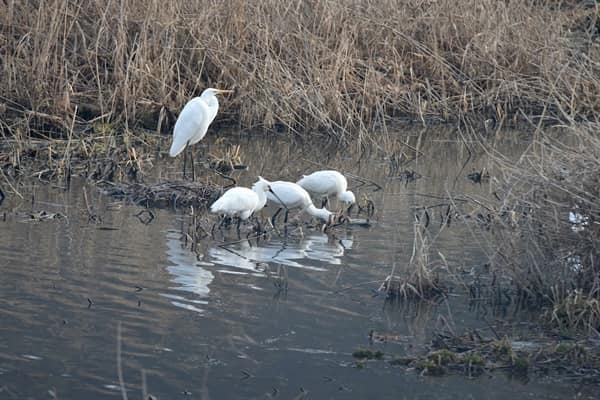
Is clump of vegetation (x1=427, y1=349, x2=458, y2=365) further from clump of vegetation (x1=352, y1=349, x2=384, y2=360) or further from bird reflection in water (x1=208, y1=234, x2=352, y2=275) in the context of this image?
bird reflection in water (x1=208, y1=234, x2=352, y2=275)

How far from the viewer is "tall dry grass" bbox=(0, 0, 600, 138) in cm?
1164

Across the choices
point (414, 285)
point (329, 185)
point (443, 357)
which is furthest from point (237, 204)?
point (443, 357)

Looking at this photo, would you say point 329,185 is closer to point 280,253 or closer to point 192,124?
point 280,253

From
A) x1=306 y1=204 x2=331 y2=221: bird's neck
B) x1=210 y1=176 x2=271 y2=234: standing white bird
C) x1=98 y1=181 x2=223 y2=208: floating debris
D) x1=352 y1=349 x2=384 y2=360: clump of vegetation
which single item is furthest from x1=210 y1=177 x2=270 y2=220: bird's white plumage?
x1=352 y1=349 x2=384 y2=360: clump of vegetation

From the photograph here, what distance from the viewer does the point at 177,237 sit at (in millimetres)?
7773

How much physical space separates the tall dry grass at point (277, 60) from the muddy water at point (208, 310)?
9.19ft

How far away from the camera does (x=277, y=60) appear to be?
1216cm

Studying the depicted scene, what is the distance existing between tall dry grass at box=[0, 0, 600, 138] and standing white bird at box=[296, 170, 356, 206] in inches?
102

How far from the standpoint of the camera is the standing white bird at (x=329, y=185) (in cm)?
885

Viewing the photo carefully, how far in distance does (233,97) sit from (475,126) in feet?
10.2

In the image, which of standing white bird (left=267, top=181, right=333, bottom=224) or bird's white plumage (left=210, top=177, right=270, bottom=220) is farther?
standing white bird (left=267, top=181, right=333, bottom=224)

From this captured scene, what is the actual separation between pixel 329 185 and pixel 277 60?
3496mm

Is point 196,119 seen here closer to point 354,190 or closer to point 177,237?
point 354,190

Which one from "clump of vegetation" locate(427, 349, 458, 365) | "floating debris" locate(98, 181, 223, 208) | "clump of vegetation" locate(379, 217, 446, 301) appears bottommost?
"clump of vegetation" locate(427, 349, 458, 365)
